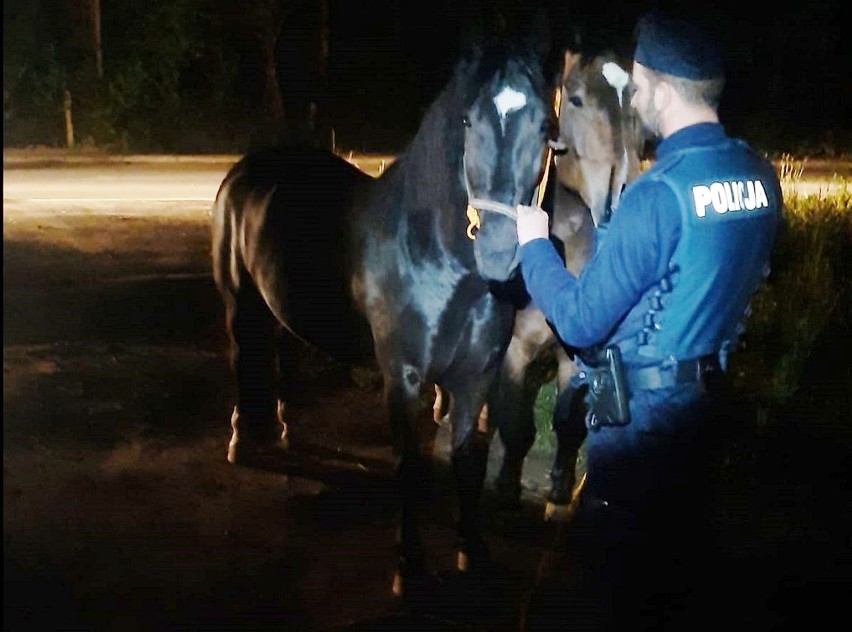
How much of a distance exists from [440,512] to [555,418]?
751mm

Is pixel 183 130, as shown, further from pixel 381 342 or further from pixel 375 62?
pixel 381 342

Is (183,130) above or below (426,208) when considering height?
below

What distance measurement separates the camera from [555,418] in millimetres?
4426

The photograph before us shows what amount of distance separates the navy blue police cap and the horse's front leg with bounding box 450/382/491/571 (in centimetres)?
179

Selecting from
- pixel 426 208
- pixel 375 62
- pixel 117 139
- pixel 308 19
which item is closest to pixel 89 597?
pixel 426 208

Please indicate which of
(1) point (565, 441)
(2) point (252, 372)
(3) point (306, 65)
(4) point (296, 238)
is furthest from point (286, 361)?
(3) point (306, 65)

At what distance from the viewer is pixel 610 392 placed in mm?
2354

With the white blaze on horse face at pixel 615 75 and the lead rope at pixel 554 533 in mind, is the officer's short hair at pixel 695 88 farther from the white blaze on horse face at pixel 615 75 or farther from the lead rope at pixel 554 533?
the white blaze on horse face at pixel 615 75

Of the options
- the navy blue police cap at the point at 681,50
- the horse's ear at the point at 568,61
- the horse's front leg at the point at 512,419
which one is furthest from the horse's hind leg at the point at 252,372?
the navy blue police cap at the point at 681,50

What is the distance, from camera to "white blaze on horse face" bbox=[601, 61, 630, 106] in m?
3.61

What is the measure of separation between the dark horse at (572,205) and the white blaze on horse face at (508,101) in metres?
0.54

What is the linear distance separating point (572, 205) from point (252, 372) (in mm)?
2116

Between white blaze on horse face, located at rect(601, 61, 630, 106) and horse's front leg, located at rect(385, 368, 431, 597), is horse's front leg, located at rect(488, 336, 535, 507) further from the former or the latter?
white blaze on horse face, located at rect(601, 61, 630, 106)

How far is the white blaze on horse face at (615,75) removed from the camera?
361 cm
